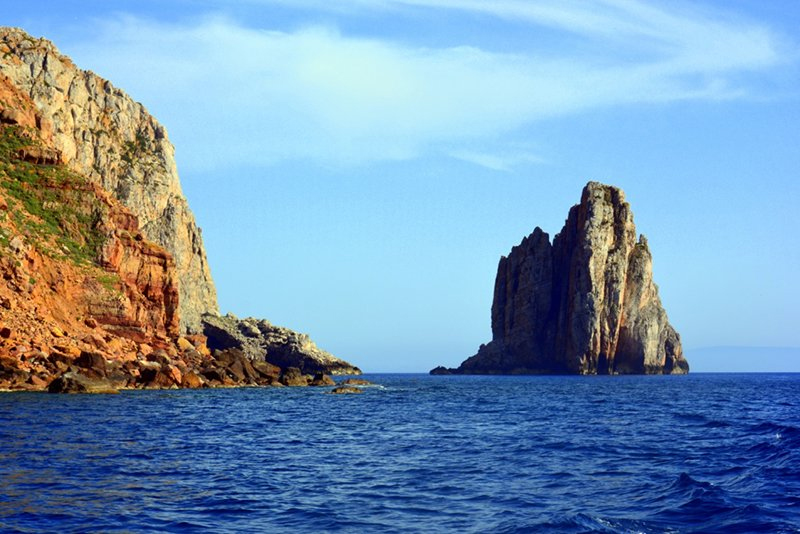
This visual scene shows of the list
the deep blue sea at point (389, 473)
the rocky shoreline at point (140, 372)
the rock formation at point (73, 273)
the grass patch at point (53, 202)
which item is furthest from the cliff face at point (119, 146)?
the deep blue sea at point (389, 473)

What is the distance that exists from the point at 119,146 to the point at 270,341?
4877 cm

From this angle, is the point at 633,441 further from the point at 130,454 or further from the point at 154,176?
the point at 154,176

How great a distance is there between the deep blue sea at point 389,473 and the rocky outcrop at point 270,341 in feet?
336

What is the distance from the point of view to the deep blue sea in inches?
870

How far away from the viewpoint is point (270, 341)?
16162 centimetres

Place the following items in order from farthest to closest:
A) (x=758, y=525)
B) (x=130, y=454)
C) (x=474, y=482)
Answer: (x=130, y=454) < (x=474, y=482) < (x=758, y=525)

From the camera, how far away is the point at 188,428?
144 feet

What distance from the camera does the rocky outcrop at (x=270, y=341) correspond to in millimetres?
156875

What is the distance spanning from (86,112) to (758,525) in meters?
150

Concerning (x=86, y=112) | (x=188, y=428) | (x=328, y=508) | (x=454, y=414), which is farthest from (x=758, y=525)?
(x=86, y=112)

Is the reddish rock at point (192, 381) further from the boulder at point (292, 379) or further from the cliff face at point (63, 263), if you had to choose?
the boulder at point (292, 379)

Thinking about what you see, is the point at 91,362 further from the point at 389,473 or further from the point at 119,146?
the point at 119,146

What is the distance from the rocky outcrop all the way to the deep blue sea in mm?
102299

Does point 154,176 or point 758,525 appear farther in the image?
point 154,176
